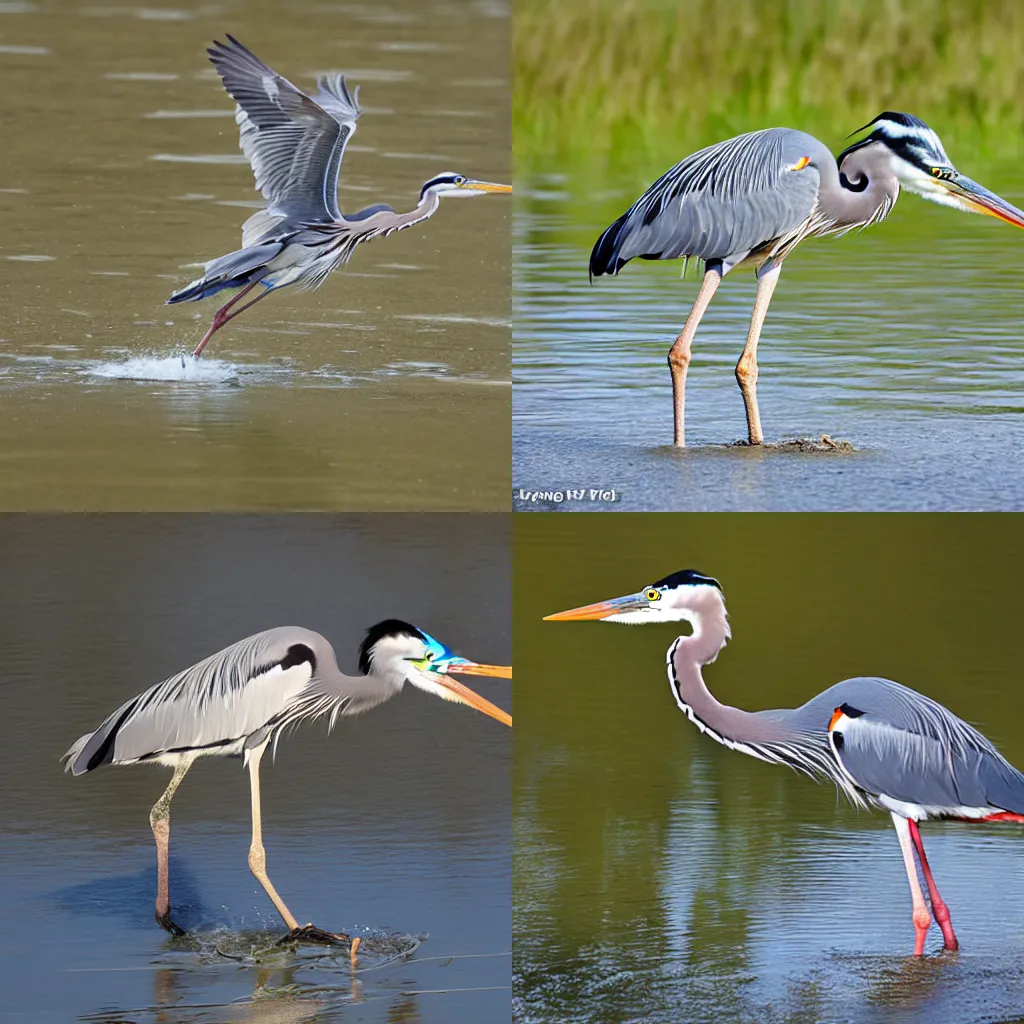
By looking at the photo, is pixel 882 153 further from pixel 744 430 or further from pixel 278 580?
pixel 278 580

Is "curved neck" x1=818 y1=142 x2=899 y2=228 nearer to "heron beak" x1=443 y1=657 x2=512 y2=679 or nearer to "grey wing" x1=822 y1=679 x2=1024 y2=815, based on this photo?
"grey wing" x1=822 y1=679 x2=1024 y2=815

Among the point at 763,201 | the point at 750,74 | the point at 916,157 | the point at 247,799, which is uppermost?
the point at 750,74

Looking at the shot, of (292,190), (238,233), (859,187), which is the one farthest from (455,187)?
(859,187)

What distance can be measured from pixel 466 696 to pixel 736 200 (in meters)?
1.16

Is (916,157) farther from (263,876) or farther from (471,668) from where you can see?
(263,876)

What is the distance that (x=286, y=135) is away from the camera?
12.8 ft

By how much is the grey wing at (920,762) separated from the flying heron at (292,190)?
1522 mm

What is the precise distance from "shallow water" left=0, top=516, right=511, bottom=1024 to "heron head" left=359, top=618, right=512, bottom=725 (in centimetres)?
23

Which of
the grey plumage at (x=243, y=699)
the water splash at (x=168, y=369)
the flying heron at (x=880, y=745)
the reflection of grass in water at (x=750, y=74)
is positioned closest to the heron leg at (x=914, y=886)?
the flying heron at (x=880, y=745)

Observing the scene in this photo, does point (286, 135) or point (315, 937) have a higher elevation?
point (286, 135)

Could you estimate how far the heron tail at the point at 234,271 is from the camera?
3967 mm

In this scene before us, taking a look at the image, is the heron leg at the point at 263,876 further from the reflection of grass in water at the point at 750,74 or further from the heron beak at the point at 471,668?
the reflection of grass in water at the point at 750,74

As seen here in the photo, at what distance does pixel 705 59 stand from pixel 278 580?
1.59 m

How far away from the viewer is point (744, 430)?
12.8 feet
